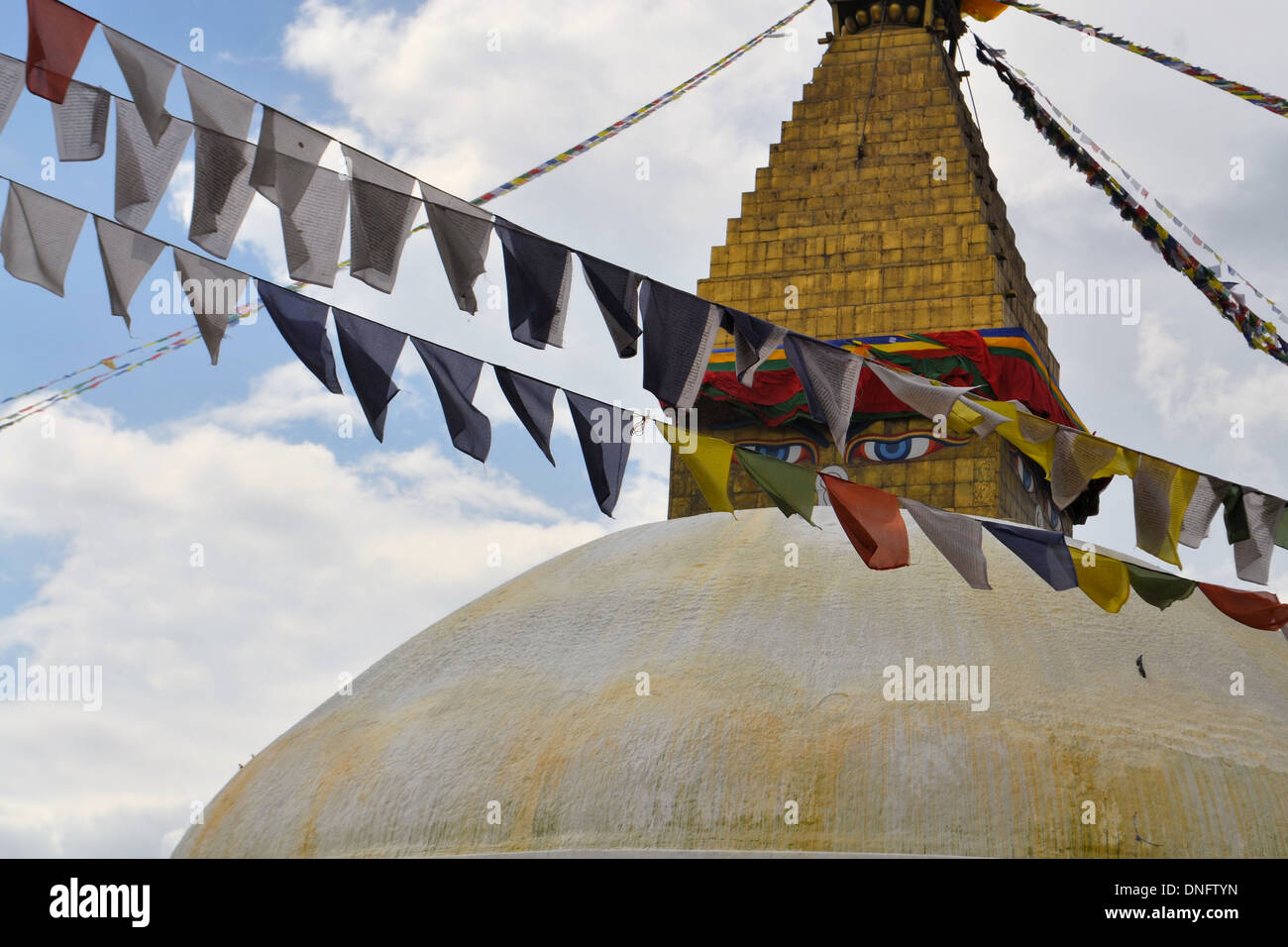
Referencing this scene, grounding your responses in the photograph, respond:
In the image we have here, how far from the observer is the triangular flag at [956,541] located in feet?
18.4

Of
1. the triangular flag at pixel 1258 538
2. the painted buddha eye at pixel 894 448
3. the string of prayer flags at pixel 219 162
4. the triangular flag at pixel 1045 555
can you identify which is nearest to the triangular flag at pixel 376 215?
the string of prayer flags at pixel 219 162

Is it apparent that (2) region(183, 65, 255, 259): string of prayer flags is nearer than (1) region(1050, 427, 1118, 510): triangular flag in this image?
Yes

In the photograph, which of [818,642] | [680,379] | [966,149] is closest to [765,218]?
[966,149]

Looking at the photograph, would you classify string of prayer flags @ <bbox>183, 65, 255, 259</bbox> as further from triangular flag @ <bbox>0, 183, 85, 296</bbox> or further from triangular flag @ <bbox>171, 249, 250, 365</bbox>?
triangular flag @ <bbox>0, 183, 85, 296</bbox>

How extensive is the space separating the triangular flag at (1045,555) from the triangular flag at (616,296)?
1.61m

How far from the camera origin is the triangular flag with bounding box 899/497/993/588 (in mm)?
5621

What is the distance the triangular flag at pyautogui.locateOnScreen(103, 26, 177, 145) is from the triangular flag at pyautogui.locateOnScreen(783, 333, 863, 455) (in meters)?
2.32

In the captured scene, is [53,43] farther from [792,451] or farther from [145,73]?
[792,451]

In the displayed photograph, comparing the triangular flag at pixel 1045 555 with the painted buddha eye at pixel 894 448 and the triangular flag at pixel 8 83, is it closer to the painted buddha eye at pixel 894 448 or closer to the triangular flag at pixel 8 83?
the triangular flag at pixel 8 83

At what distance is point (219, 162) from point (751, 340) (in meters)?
1.95

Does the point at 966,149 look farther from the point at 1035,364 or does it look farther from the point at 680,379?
the point at 680,379

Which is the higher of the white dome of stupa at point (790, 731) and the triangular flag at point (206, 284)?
the triangular flag at point (206, 284)

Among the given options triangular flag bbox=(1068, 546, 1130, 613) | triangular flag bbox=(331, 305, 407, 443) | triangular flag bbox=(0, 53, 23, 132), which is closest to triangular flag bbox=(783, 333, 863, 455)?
triangular flag bbox=(1068, 546, 1130, 613)
